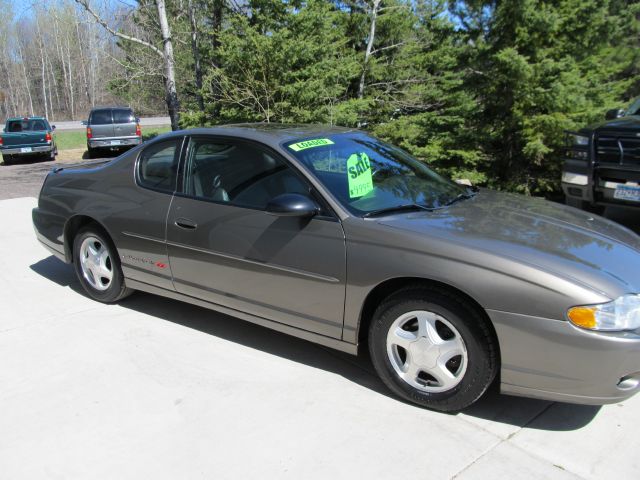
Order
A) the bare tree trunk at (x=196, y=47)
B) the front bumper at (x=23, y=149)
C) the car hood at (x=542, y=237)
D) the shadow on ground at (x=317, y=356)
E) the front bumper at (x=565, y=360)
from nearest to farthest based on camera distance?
the front bumper at (x=565, y=360) < the car hood at (x=542, y=237) < the shadow on ground at (x=317, y=356) < the bare tree trunk at (x=196, y=47) < the front bumper at (x=23, y=149)

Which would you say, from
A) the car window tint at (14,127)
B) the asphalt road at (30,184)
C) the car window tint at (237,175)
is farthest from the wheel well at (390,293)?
the car window tint at (14,127)

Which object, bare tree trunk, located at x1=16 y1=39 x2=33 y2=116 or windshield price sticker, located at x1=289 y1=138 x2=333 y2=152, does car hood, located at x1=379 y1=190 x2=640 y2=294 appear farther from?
bare tree trunk, located at x1=16 y1=39 x2=33 y2=116

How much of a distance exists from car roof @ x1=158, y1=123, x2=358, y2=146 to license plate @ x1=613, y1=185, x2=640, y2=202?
384 centimetres

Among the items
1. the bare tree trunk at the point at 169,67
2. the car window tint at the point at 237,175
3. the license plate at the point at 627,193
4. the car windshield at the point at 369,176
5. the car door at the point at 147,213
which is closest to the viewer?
the car windshield at the point at 369,176

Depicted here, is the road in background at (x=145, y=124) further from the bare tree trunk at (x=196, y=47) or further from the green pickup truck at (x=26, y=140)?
the bare tree trunk at (x=196, y=47)

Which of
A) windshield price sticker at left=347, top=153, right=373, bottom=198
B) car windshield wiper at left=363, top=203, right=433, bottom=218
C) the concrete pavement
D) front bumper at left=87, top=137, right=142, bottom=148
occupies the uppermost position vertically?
windshield price sticker at left=347, top=153, right=373, bottom=198

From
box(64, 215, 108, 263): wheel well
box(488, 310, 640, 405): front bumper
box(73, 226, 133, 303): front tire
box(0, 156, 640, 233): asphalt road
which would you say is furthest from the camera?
box(0, 156, 640, 233): asphalt road

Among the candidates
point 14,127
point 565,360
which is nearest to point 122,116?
point 14,127

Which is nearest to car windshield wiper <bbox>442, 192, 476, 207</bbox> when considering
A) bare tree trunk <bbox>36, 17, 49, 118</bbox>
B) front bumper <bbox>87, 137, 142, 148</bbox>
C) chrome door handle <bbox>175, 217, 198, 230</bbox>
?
chrome door handle <bbox>175, 217, 198, 230</bbox>

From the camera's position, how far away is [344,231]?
123 inches

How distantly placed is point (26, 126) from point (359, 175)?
18.5m

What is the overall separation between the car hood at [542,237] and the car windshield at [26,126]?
18.6 m

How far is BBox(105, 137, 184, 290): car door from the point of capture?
4.01 metres

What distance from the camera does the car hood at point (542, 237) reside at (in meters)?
2.67
